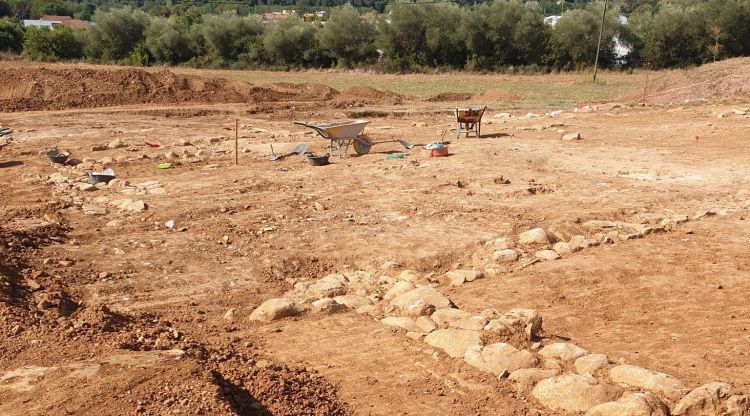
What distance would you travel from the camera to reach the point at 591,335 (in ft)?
19.3

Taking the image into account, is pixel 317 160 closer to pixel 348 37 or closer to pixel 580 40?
pixel 348 37

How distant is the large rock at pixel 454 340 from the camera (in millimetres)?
5422

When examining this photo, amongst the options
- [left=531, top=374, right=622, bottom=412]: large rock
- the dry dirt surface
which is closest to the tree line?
the dry dirt surface

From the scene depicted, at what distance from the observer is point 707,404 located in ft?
14.6

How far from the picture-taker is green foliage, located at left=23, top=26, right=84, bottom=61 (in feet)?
142

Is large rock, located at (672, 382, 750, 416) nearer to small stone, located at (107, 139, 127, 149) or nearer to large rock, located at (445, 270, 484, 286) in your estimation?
large rock, located at (445, 270, 484, 286)

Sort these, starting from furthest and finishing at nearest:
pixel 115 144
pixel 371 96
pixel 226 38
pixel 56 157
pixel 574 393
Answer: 1. pixel 226 38
2. pixel 371 96
3. pixel 115 144
4. pixel 56 157
5. pixel 574 393

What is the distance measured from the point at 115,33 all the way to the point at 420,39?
19.5 meters

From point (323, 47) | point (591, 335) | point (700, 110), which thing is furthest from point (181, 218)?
point (323, 47)

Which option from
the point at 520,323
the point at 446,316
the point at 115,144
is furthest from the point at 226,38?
the point at 520,323

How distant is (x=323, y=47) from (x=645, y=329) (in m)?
41.0

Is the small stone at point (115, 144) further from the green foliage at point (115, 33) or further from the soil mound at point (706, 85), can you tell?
the green foliage at point (115, 33)

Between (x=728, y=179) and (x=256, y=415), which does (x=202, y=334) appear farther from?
(x=728, y=179)

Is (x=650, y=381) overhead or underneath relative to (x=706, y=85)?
underneath
